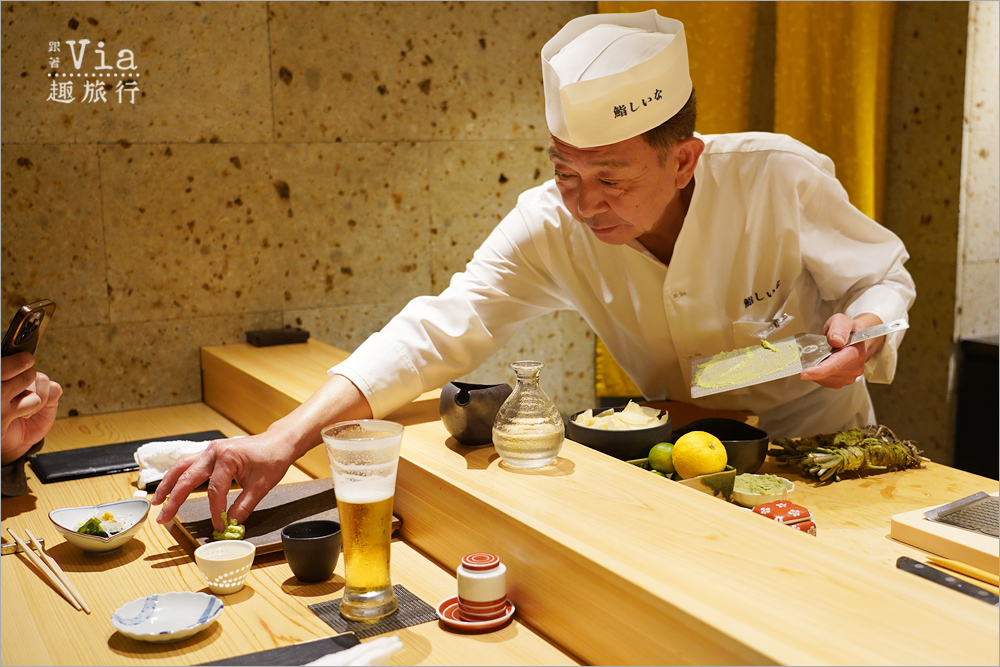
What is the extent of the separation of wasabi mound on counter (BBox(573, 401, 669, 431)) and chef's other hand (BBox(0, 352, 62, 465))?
3.23ft

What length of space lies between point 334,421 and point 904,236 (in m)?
2.66

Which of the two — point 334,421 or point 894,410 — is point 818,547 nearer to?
point 334,421

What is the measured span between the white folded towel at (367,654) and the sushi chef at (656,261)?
57 centimetres

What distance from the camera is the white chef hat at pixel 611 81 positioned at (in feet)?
5.41

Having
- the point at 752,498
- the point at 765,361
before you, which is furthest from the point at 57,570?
the point at 765,361

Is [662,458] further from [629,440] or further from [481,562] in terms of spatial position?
[481,562]

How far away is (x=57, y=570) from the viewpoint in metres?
1.30

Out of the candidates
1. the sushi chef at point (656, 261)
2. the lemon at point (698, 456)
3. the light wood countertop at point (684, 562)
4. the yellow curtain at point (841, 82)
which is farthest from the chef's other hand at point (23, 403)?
the yellow curtain at point (841, 82)

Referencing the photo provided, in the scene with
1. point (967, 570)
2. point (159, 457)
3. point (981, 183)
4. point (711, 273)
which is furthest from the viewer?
point (981, 183)

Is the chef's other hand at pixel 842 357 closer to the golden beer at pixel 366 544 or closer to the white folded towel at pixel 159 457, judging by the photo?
the golden beer at pixel 366 544

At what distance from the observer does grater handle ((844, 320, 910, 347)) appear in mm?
1551

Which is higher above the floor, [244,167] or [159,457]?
[244,167]

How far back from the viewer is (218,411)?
262cm

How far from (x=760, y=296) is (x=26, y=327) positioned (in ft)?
4.89
